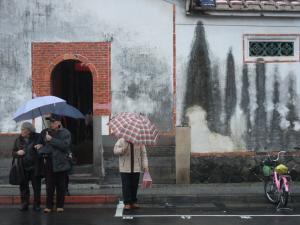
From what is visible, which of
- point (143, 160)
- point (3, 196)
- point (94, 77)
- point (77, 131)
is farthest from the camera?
point (77, 131)

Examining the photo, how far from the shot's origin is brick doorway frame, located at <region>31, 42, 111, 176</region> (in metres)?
14.7

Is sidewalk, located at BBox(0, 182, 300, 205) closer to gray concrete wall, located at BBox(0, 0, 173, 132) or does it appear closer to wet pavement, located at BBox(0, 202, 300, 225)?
wet pavement, located at BBox(0, 202, 300, 225)

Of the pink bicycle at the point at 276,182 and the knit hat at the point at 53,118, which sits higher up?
the knit hat at the point at 53,118

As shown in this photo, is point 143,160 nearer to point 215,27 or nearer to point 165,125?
point 165,125

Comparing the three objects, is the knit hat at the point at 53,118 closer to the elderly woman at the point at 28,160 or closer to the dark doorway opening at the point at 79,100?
the elderly woman at the point at 28,160

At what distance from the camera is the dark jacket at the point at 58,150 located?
1135 centimetres

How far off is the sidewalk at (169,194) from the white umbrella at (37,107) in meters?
1.99

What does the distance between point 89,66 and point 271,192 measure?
5156 millimetres

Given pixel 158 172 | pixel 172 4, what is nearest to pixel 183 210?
pixel 158 172

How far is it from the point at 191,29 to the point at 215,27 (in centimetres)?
57

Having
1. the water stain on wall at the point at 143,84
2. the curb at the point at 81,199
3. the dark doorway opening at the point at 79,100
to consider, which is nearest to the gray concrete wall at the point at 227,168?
the water stain on wall at the point at 143,84

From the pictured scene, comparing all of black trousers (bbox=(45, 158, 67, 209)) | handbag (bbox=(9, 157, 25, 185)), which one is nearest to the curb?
black trousers (bbox=(45, 158, 67, 209))

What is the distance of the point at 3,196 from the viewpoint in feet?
42.4

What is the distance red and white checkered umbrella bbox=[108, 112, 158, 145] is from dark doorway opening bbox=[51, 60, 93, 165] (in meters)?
4.81
